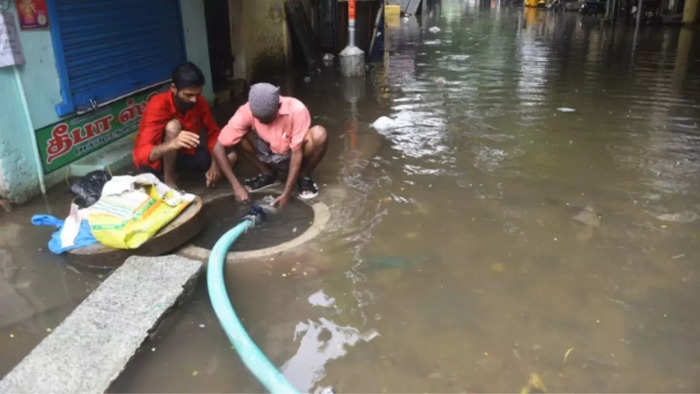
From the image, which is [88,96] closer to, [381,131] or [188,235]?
[188,235]

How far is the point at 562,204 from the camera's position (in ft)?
13.3

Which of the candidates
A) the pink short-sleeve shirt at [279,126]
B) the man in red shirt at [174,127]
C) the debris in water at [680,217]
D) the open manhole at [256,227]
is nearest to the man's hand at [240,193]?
the open manhole at [256,227]

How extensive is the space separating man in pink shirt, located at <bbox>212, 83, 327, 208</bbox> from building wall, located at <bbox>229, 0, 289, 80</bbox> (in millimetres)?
4722

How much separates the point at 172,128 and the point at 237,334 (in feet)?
7.10

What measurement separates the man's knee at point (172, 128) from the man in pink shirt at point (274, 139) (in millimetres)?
375

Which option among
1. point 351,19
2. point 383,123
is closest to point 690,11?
point 351,19

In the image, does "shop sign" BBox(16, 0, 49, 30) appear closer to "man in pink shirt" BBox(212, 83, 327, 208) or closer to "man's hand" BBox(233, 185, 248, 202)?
"man in pink shirt" BBox(212, 83, 327, 208)

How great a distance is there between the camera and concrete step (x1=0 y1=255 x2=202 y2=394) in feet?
7.27

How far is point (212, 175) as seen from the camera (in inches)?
169

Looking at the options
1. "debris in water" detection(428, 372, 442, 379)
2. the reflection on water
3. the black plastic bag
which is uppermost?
the black plastic bag

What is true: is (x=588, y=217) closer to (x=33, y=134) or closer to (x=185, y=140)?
(x=185, y=140)

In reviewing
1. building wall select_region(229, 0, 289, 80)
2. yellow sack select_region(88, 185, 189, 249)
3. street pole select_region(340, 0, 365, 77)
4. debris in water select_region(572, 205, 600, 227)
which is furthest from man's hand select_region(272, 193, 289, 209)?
street pole select_region(340, 0, 365, 77)

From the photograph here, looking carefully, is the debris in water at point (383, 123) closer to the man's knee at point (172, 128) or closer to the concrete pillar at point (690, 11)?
the man's knee at point (172, 128)

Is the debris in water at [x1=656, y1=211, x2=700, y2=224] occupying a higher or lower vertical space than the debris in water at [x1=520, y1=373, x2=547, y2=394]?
higher
